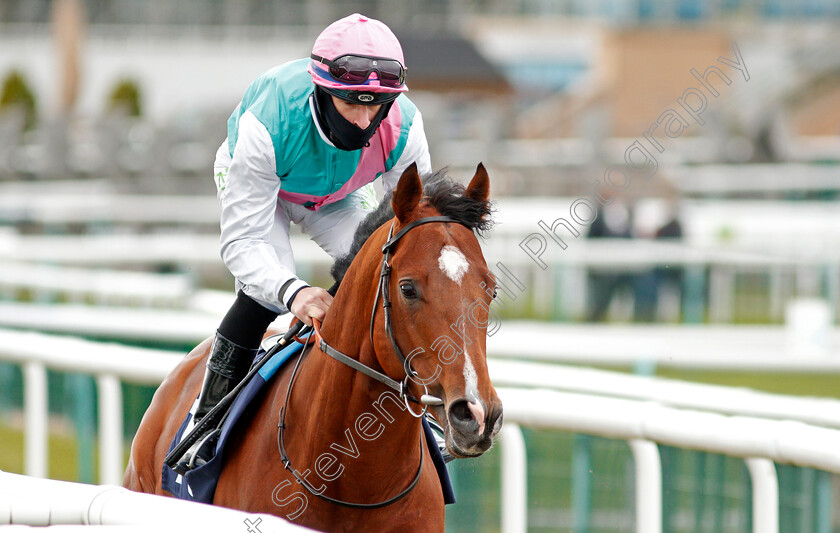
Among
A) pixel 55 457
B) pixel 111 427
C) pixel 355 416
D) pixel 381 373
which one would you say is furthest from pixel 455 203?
pixel 55 457

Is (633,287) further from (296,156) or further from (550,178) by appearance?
(550,178)

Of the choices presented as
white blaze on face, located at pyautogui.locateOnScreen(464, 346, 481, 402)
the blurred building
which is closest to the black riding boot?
white blaze on face, located at pyautogui.locateOnScreen(464, 346, 481, 402)

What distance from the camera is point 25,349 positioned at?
15.1ft

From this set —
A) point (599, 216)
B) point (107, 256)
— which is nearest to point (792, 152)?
point (599, 216)

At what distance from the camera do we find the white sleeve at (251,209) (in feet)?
A: 9.71

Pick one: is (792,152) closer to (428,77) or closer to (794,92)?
(794,92)

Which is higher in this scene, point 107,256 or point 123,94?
point 123,94

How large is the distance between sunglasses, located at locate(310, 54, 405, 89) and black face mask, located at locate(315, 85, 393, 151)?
0.10 m

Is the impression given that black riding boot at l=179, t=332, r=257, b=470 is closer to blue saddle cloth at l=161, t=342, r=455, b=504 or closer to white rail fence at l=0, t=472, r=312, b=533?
blue saddle cloth at l=161, t=342, r=455, b=504

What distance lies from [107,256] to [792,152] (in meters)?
13.9

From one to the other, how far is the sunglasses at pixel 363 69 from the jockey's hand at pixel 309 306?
0.53 meters

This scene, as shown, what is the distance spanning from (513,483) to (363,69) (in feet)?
4.40

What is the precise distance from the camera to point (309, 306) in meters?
2.85

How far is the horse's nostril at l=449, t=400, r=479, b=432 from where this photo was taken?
227 centimetres
